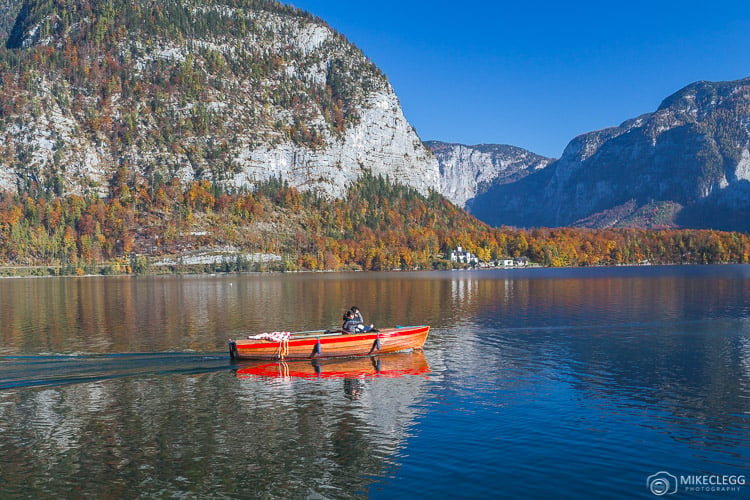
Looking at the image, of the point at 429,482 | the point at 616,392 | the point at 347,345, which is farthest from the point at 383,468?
the point at 347,345

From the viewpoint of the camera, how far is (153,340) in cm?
5978

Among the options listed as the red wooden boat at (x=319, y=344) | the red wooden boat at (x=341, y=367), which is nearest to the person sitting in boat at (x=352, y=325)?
the red wooden boat at (x=319, y=344)

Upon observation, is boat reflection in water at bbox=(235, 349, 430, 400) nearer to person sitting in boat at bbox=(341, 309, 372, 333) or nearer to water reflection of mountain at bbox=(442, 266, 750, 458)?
person sitting in boat at bbox=(341, 309, 372, 333)

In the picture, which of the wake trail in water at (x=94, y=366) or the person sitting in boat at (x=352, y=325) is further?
the person sitting in boat at (x=352, y=325)

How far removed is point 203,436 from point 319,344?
61.4 ft

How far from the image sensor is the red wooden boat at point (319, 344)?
4659 cm

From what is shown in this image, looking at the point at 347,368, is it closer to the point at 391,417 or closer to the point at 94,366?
the point at 391,417

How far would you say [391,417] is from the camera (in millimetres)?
32219

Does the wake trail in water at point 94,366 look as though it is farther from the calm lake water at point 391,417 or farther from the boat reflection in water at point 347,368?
the boat reflection in water at point 347,368

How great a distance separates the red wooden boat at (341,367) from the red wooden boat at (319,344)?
25.2 inches

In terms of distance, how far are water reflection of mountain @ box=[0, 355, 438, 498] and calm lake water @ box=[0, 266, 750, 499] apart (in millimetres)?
125

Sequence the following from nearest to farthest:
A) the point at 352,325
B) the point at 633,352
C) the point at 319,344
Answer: the point at 319,344, the point at 352,325, the point at 633,352

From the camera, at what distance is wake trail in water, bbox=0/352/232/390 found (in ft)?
136

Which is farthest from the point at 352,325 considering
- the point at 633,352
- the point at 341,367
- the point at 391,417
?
the point at 633,352
